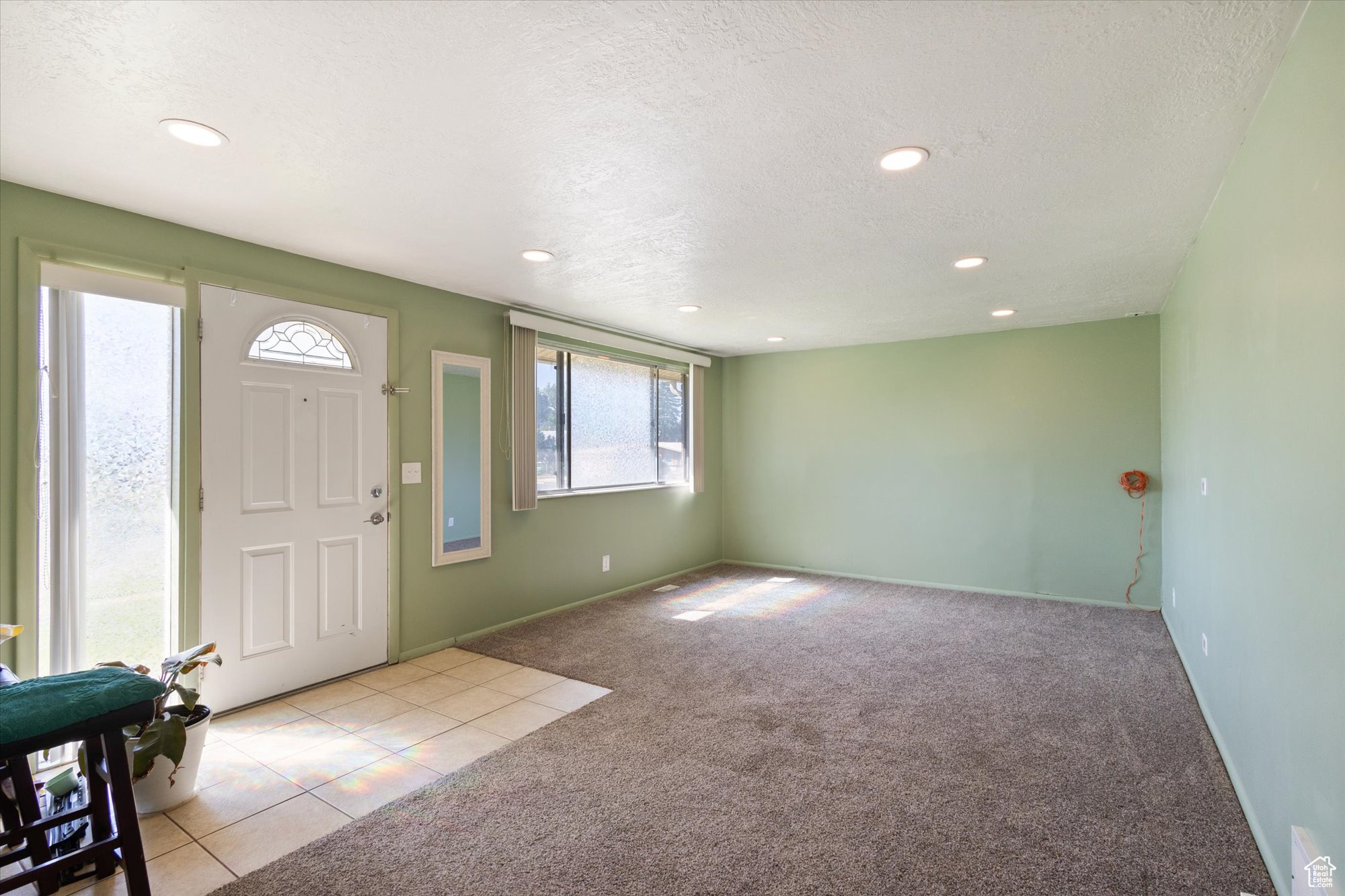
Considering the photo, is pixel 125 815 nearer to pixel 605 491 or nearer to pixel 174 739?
pixel 174 739

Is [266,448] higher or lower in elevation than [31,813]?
higher

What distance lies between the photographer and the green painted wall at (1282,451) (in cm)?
141

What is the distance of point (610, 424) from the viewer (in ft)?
18.5

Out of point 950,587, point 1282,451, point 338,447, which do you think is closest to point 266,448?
point 338,447

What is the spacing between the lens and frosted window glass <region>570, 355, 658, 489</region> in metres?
5.30

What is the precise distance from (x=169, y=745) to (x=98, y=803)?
284 mm

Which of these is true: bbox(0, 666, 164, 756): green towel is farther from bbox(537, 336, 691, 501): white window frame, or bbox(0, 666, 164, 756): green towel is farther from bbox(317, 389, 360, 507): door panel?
bbox(537, 336, 691, 501): white window frame

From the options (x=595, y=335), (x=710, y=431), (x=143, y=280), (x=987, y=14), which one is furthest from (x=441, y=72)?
(x=710, y=431)

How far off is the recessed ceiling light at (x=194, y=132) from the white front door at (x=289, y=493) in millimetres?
1125

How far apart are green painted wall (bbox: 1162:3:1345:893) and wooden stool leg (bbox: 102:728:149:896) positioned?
9.58 ft

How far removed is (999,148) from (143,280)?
353 centimetres

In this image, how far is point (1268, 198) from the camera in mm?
1878

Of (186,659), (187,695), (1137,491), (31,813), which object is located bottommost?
(31,813)

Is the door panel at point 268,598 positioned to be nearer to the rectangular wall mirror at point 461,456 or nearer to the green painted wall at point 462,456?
the rectangular wall mirror at point 461,456
